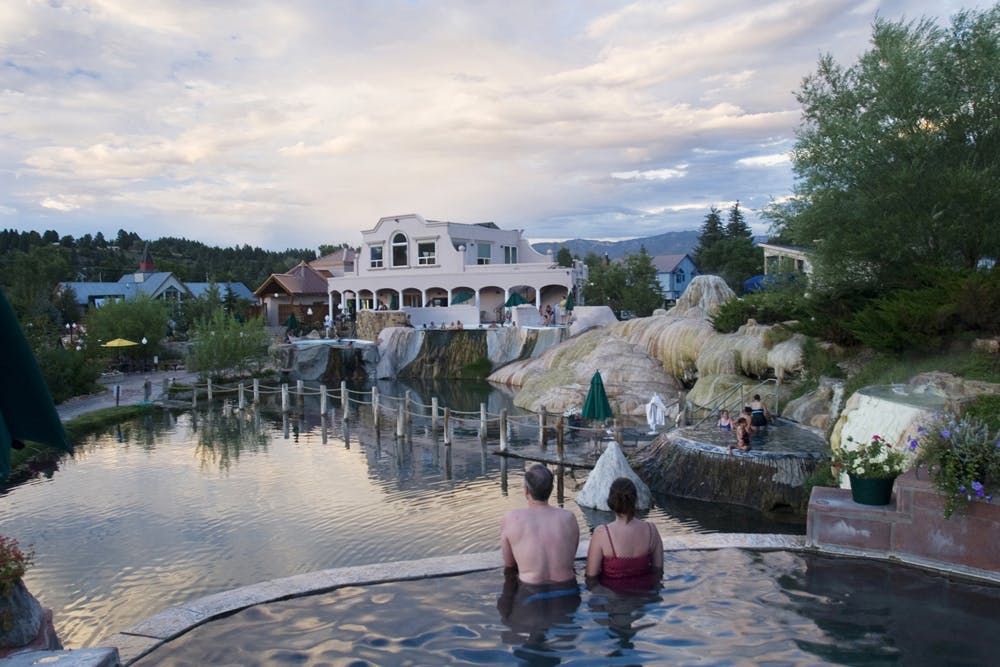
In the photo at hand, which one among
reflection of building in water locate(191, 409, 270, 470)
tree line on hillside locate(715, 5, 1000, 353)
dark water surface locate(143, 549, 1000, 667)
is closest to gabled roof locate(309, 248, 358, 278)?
reflection of building in water locate(191, 409, 270, 470)

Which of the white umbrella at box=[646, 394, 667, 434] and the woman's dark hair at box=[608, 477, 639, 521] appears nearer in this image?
the woman's dark hair at box=[608, 477, 639, 521]

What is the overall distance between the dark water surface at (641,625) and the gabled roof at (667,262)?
71448mm

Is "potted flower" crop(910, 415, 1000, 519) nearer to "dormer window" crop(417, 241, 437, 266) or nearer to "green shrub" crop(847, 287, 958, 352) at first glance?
"green shrub" crop(847, 287, 958, 352)

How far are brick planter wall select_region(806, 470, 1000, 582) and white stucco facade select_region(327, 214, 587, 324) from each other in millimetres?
36837

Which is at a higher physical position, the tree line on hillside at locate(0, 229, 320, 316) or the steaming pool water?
the tree line on hillside at locate(0, 229, 320, 316)

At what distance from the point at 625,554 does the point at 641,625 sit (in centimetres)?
67

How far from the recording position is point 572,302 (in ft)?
137

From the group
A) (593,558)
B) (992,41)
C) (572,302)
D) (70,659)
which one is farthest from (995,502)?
(572,302)

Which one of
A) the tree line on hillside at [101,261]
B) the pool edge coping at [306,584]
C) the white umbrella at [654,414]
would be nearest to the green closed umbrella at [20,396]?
the pool edge coping at [306,584]

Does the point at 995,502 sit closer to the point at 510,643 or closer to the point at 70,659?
the point at 510,643

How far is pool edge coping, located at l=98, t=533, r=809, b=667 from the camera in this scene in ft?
19.7

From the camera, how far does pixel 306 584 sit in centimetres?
706

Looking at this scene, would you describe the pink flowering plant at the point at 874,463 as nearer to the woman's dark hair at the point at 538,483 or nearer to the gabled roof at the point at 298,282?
the woman's dark hair at the point at 538,483

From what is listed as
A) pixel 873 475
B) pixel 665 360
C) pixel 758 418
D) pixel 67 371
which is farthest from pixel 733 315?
pixel 67 371
